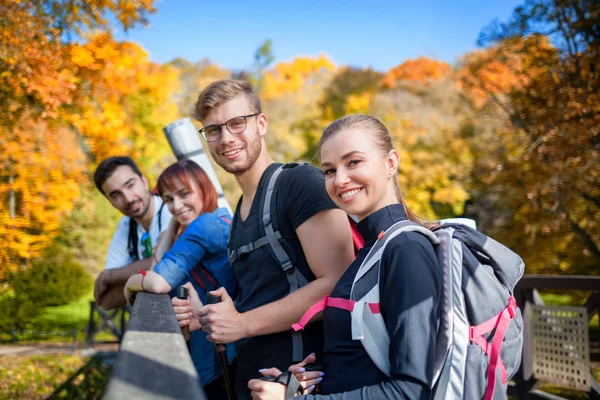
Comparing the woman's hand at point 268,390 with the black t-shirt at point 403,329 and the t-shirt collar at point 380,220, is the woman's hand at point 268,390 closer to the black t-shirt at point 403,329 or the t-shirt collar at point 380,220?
the black t-shirt at point 403,329

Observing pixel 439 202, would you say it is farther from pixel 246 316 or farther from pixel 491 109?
pixel 246 316

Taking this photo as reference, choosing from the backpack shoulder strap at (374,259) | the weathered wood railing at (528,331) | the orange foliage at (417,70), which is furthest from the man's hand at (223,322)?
the orange foliage at (417,70)

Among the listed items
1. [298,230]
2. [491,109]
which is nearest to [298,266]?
[298,230]

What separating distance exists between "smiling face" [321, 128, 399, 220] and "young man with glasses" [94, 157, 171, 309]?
85.6 inches

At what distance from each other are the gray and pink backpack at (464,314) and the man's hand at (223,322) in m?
0.49

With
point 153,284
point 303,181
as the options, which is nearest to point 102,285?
point 153,284

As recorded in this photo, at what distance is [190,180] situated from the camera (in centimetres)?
287

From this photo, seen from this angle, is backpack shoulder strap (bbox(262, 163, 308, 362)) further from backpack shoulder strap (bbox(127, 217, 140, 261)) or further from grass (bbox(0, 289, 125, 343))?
grass (bbox(0, 289, 125, 343))

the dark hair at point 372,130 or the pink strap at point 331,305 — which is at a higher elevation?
the dark hair at point 372,130

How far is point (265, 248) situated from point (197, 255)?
0.54 m

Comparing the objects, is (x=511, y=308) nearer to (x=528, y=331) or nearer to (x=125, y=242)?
(x=125, y=242)

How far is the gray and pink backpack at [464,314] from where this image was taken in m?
1.46

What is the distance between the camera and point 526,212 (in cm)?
971

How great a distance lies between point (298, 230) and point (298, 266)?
0.15 meters
